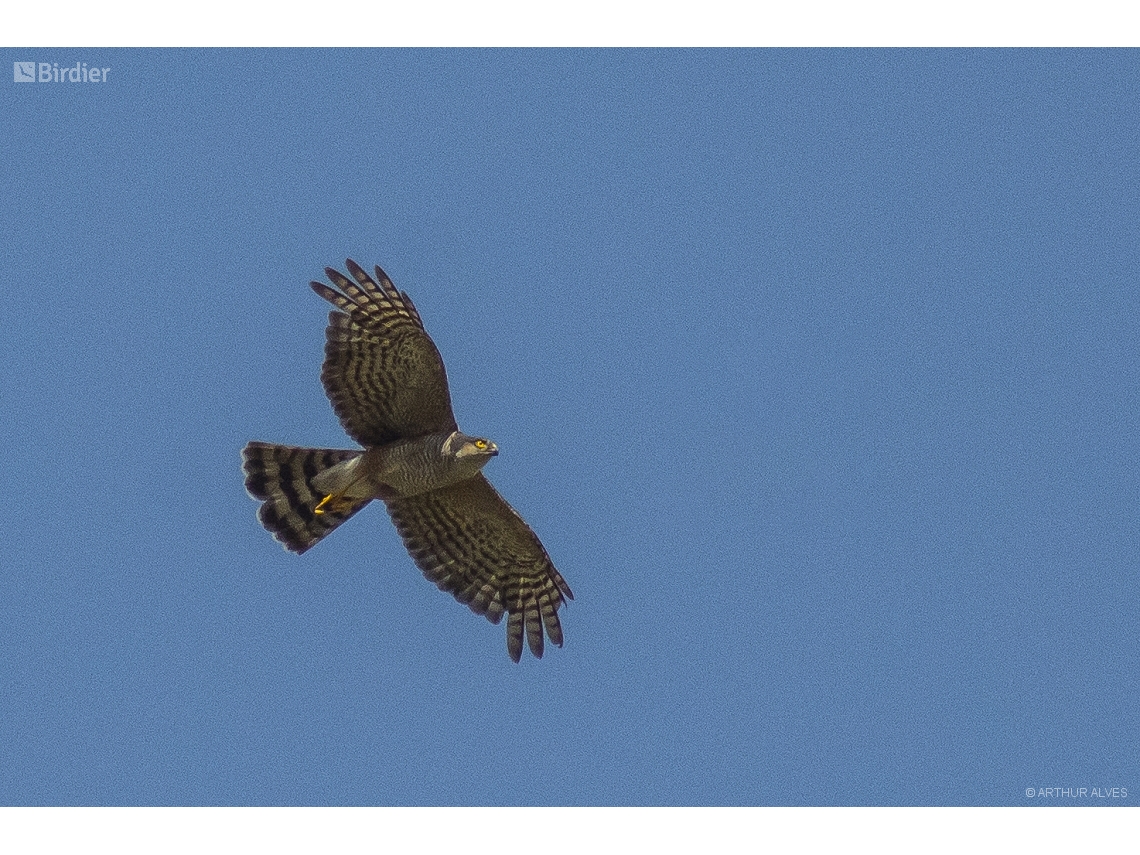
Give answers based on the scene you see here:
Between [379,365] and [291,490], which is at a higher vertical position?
[379,365]

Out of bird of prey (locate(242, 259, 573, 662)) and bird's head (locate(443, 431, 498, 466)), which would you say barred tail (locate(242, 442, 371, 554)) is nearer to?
bird of prey (locate(242, 259, 573, 662))

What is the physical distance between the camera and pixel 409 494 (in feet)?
58.4

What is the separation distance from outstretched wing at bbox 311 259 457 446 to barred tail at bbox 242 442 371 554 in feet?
1.62

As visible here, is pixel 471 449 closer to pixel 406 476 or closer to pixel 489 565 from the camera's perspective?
pixel 406 476

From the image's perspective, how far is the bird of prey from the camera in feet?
56.1

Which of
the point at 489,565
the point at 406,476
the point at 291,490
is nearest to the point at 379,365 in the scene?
the point at 406,476

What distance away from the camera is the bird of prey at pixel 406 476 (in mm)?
17094

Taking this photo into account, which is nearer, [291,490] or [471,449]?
[471,449]

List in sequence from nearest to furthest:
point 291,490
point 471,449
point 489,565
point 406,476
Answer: point 471,449, point 406,476, point 291,490, point 489,565

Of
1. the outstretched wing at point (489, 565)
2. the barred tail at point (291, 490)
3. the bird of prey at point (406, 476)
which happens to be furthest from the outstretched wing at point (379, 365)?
the outstretched wing at point (489, 565)

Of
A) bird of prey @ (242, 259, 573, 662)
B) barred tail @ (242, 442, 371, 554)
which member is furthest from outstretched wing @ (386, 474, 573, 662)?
barred tail @ (242, 442, 371, 554)

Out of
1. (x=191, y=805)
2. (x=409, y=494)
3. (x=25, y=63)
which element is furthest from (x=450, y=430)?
(x=25, y=63)

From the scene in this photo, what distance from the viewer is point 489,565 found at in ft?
60.7

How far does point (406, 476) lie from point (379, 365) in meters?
1.04
